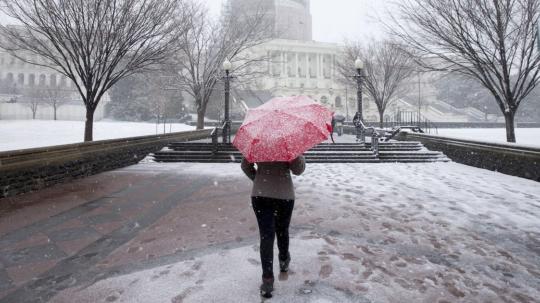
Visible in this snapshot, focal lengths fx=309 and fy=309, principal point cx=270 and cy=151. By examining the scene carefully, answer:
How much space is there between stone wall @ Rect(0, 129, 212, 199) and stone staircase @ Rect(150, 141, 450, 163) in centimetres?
173

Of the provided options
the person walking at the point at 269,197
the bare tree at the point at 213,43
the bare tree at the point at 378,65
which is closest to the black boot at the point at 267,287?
the person walking at the point at 269,197

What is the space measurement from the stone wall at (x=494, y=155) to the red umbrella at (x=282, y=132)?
9.82 m

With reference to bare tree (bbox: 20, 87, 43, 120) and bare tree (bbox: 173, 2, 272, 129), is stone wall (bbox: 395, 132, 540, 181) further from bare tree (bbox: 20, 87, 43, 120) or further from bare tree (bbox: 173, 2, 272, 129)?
bare tree (bbox: 20, 87, 43, 120)

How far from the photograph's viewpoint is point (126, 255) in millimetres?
4125

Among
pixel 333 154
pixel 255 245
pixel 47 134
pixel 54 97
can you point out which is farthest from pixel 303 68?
pixel 255 245

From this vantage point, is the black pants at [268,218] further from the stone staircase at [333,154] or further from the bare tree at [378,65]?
the bare tree at [378,65]

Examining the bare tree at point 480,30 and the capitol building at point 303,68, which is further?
the capitol building at point 303,68

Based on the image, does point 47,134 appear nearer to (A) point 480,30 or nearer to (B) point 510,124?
(A) point 480,30

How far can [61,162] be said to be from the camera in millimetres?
8938

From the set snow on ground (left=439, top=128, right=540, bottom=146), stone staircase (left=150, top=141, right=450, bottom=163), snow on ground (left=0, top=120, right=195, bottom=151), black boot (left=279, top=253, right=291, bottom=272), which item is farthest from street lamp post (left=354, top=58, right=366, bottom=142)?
snow on ground (left=0, top=120, right=195, bottom=151)

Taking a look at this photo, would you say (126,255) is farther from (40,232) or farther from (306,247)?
(306,247)

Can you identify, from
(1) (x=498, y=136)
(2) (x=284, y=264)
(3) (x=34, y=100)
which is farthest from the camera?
(3) (x=34, y=100)

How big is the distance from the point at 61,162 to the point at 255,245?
7.44 m

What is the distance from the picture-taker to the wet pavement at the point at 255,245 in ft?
10.6
